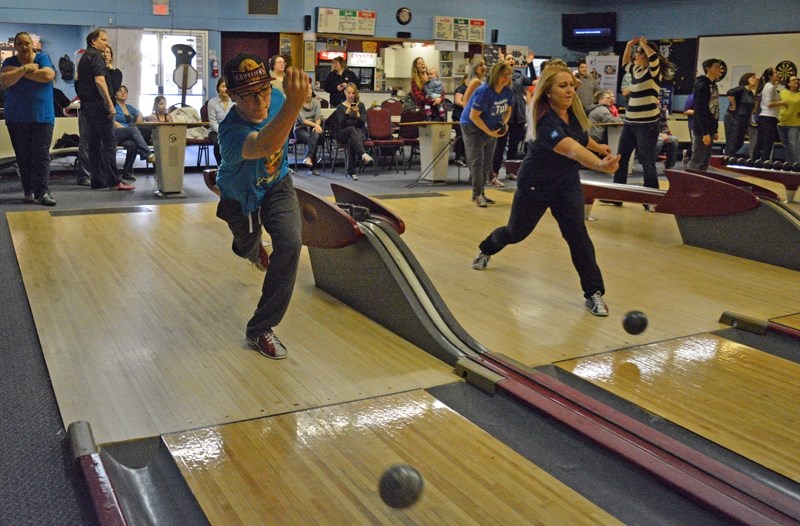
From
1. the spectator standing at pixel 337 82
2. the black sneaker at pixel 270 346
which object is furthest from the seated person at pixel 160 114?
the black sneaker at pixel 270 346

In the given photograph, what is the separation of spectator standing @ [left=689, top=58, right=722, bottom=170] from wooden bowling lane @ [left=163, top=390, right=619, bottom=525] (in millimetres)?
5940

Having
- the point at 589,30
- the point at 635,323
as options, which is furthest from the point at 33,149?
the point at 589,30

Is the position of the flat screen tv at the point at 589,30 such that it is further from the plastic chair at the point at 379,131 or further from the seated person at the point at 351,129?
the seated person at the point at 351,129

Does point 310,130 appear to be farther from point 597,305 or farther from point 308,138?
point 597,305

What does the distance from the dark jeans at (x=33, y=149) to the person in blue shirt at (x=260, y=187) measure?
14.1 ft

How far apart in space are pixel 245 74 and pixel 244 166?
385 millimetres

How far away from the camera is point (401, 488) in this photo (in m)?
2.38

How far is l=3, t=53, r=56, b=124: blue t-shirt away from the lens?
22.9 feet

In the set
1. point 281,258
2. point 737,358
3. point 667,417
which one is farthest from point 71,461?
point 737,358

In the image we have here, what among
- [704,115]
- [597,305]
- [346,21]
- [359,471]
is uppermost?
[346,21]

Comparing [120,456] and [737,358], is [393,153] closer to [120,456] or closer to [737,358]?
[737,358]

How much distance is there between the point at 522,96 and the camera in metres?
11.1

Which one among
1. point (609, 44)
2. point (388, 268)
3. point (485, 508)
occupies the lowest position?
point (485, 508)

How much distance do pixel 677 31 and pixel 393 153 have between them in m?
7.47
